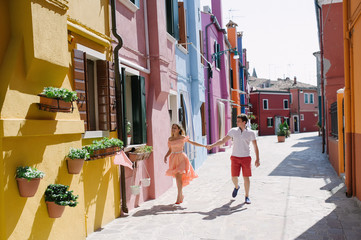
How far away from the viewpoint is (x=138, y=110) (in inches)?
285

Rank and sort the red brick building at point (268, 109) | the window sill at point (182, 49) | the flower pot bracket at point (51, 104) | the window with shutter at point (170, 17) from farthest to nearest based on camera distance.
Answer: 1. the red brick building at point (268, 109)
2. the window sill at point (182, 49)
3. the window with shutter at point (170, 17)
4. the flower pot bracket at point (51, 104)

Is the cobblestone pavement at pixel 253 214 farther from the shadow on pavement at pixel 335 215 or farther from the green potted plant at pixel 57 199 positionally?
the green potted plant at pixel 57 199

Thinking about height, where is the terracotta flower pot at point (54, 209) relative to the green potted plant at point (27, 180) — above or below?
below

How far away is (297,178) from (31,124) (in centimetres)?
785

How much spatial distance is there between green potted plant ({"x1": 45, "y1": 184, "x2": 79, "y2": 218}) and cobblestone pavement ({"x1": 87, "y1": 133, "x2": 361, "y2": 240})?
114 cm

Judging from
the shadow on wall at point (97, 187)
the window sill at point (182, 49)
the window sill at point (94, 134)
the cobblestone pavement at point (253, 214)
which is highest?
the window sill at point (182, 49)

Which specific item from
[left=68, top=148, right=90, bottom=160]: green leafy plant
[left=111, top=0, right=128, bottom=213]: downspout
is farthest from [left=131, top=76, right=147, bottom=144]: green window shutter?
[left=68, top=148, right=90, bottom=160]: green leafy plant

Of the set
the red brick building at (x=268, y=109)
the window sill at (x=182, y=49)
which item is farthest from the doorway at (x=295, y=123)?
the window sill at (x=182, y=49)

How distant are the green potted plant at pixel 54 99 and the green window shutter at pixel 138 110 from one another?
3.17m

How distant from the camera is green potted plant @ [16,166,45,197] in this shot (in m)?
3.55

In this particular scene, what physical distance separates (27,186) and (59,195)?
0.56m

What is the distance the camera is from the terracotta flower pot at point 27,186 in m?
3.56

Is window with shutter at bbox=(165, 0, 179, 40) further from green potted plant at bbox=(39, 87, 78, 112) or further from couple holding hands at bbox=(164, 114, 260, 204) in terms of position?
green potted plant at bbox=(39, 87, 78, 112)

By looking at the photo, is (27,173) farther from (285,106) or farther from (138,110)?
(285,106)
